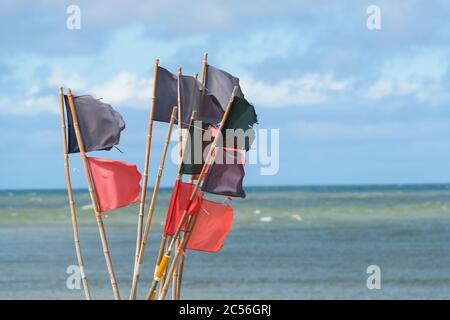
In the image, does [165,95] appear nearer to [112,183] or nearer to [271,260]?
[112,183]

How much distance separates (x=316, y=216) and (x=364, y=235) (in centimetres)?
1588

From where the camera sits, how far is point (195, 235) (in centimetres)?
627

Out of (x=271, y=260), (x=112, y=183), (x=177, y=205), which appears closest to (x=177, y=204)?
(x=177, y=205)

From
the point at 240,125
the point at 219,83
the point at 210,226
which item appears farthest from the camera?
the point at 219,83

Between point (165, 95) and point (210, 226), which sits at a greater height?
point (165, 95)

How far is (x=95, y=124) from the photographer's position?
20.2 feet

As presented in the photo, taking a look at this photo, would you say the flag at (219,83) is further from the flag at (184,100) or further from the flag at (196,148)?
the flag at (196,148)

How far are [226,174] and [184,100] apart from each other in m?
0.53

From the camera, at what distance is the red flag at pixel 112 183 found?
243 inches

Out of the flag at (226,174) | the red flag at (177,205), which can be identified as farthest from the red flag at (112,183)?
the flag at (226,174)

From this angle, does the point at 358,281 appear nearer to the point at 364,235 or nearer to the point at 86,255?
the point at 86,255

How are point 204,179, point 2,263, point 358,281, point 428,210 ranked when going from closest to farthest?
point 204,179, point 358,281, point 2,263, point 428,210

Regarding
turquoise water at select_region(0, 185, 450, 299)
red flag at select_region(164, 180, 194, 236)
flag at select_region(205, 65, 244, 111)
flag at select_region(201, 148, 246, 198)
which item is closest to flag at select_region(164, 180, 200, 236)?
red flag at select_region(164, 180, 194, 236)

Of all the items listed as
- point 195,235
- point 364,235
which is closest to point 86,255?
point 364,235
